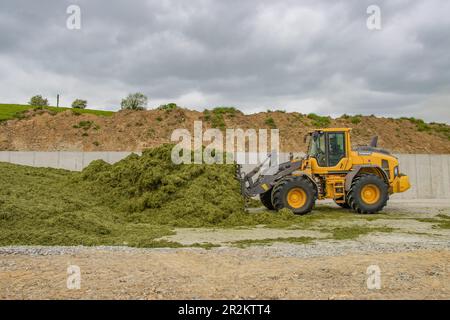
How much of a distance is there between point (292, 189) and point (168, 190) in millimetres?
4005

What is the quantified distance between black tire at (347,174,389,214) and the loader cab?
3.29 ft

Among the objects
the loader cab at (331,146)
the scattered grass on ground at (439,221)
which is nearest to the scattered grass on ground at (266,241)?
the scattered grass on ground at (439,221)

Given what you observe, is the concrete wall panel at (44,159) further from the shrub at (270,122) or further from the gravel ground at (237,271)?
the shrub at (270,122)

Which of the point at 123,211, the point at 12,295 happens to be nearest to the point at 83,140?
the point at 123,211

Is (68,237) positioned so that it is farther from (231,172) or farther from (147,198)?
(231,172)

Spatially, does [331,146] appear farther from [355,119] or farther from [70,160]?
[355,119]

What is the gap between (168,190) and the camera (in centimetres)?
1341

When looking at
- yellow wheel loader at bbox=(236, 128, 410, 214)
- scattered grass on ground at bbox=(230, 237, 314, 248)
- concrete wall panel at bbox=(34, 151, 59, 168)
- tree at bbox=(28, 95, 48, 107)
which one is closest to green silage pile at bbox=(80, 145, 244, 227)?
yellow wheel loader at bbox=(236, 128, 410, 214)

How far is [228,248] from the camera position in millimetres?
8484

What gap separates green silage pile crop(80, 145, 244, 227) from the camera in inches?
493

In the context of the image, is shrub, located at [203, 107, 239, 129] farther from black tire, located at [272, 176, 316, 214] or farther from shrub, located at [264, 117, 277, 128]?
black tire, located at [272, 176, 316, 214]

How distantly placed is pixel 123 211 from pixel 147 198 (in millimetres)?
858

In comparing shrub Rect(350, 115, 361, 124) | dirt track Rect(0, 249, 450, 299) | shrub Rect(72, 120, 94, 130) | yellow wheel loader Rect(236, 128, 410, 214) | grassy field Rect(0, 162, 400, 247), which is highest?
shrub Rect(350, 115, 361, 124)
